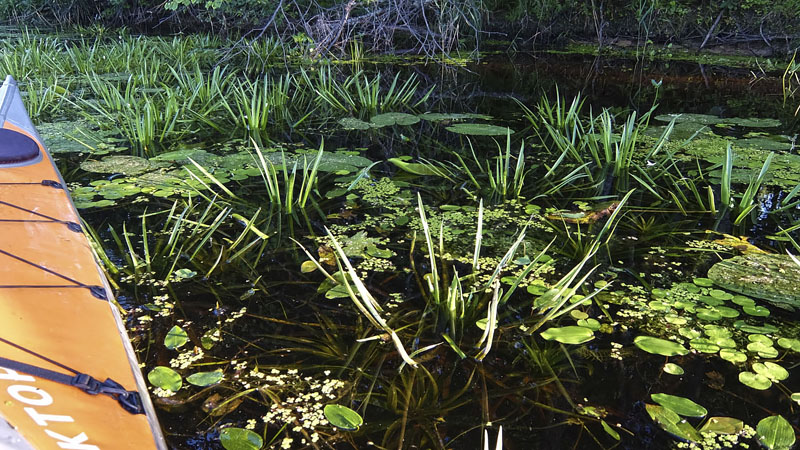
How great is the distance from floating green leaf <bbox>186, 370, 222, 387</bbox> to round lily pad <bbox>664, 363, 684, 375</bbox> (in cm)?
107

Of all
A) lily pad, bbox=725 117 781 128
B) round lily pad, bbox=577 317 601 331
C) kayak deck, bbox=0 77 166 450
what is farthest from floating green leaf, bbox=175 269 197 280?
lily pad, bbox=725 117 781 128

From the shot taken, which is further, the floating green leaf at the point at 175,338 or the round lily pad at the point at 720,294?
the round lily pad at the point at 720,294

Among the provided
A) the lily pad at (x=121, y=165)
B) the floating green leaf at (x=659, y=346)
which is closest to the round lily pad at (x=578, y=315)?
the floating green leaf at (x=659, y=346)

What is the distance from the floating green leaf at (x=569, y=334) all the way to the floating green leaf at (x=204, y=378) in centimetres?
81

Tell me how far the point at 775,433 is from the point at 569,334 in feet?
1.53

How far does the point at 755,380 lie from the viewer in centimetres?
128

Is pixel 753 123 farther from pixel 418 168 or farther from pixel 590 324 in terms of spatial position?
pixel 590 324

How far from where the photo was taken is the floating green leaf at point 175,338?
140 cm

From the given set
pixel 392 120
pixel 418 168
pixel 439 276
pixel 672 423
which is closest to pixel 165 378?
pixel 439 276

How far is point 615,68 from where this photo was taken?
632cm

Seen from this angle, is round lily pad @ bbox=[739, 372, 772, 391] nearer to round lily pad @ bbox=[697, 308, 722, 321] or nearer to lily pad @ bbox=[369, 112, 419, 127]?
round lily pad @ bbox=[697, 308, 722, 321]

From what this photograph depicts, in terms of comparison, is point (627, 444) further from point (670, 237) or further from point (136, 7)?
point (136, 7)

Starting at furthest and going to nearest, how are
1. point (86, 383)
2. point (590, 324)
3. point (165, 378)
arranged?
point (590, 324), point (165, 378), point (86, 383)

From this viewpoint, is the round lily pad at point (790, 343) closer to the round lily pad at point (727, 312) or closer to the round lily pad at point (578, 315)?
the round lily pad at point (727, 312)
